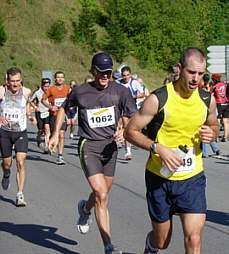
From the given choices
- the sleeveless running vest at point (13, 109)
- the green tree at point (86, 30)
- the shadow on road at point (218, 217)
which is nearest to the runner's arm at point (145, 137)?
the shadow on road at point (218, 217)

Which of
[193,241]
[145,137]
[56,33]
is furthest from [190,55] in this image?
[56,33]

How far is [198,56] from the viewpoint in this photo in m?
4.00

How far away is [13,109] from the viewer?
781 cm

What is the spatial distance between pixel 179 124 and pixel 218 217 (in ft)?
9.62

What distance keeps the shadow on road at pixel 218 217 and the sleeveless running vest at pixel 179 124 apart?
2.40 metres

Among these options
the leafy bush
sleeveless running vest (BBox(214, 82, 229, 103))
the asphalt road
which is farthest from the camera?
the leafy bush

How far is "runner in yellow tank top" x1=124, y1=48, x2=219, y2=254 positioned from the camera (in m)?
4.01

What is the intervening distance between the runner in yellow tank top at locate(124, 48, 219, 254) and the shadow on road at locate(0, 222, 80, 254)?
5.06 feet

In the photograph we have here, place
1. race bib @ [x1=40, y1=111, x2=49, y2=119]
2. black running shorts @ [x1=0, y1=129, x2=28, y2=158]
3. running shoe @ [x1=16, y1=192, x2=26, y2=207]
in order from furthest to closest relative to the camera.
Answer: race bib @ [x1=40, y1=111, x2=49, y2=119] < black running shorts @ [x1=0, y1=129, x2=28, y2=158] < running shoe @ [x1=16, y1=192, x2=26, y2=207]

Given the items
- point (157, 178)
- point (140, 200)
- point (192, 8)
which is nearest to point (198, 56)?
point (157, 178)

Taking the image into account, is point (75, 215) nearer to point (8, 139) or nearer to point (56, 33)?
point (8, 139)

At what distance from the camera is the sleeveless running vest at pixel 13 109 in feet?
25.5

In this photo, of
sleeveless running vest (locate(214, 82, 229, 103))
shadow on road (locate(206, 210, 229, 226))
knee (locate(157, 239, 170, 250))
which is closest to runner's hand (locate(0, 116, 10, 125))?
shadow on road (locate(206, 210, 229, 226))

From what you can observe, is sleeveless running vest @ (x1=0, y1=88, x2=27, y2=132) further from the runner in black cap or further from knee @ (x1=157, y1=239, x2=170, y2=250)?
knee @ (x1=157, y1=239, x2=170, y2=250)
